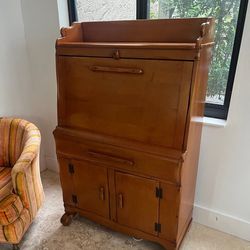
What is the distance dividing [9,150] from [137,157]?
1039 mm

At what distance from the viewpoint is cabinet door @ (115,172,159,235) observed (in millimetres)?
1403

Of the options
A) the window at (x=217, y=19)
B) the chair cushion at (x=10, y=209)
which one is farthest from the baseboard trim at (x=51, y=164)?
the window at (x=217, y=19)

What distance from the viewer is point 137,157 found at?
1.34 metres

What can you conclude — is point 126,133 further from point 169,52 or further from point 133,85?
point 169,52

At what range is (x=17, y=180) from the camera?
55.4 inches

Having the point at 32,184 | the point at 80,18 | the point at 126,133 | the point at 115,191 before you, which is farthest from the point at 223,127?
the point at 80,18

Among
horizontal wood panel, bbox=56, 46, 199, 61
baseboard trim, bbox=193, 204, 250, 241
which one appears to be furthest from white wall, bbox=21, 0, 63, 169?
baseboard trim, bbox=193, 204, 250, 241

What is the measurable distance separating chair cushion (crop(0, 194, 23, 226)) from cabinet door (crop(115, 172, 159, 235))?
590 mm

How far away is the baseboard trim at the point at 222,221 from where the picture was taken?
5.48 feet

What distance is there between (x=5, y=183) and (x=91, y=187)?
1.85 feet

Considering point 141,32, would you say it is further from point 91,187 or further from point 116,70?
point 91,187

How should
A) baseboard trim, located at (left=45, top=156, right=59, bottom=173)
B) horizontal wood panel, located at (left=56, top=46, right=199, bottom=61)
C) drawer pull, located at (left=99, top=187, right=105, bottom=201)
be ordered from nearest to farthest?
horizontal wood panel, located at (left=56, top=46, right=199, bottom=61) < drawer pull, located at (left=99, top=187, right=105, bottom=201) < baseboard trim, located at (left=45, top=156, right=59, bottom=173)

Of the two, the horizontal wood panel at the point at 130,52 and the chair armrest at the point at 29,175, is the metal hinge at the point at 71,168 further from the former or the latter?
the horizontal wood panel at the point at 130,52

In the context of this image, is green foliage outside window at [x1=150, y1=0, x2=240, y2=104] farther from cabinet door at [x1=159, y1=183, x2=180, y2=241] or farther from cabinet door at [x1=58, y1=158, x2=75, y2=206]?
cabinet door at [x1=58, y1=158, x2=75, y2=206]
